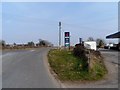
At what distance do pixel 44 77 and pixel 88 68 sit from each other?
2.99 meters

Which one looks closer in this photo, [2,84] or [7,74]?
[2,84]

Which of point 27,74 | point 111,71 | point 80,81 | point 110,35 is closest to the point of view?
point 80,81

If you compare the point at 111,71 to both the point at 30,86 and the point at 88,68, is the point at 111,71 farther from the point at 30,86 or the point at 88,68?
the point at 30,86

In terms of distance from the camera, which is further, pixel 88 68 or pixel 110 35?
pixel 110 35

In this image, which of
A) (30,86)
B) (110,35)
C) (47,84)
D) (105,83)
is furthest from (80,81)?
(110,35)

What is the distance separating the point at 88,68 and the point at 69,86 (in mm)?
3526

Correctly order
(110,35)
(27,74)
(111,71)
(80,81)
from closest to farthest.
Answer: (80,81) → (27,74) → (111,71) → (110,35)

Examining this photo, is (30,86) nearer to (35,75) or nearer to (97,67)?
(35,75)

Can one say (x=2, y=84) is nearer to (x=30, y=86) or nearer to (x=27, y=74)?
(x=30, y=86)

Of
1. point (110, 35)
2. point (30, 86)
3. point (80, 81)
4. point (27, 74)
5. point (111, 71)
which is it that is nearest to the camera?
point (30, 86)

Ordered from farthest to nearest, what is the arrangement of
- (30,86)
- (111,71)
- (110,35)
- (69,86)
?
(110,35)
(111,71)
(69,86)
(30,86)

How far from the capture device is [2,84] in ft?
44.2

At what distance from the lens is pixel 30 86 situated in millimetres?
13047

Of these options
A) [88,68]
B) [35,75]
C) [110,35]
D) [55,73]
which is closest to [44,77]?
[35,75]
